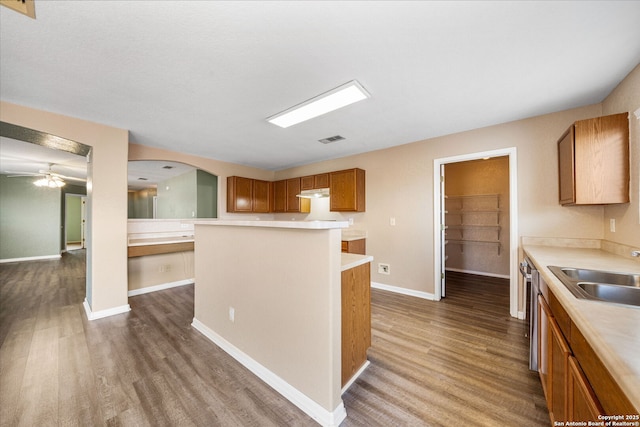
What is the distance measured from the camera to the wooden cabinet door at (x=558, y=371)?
1039mm

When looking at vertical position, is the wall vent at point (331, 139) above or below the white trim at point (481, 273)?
above

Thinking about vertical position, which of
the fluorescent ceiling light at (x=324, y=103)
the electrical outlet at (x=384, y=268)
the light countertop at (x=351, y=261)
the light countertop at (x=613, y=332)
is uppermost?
the fluorescent ceiling light at (x=324, y=103)

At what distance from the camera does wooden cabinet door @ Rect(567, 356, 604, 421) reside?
2.50 feet

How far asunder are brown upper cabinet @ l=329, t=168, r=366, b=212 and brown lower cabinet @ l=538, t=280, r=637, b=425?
275 cm

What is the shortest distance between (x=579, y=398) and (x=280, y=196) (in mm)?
5080

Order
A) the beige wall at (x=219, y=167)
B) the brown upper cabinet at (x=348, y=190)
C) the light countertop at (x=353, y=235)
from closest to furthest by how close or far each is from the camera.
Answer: the beige wall at (x=219, y=167), the light countertop at (x=353, y=235), the brown upper cabinet at (x=348, y=190)

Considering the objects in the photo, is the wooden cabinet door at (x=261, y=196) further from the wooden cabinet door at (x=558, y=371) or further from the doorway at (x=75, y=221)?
the doorway at (x=75, y=221)

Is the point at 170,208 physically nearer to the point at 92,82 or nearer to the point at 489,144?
the point at 92,82

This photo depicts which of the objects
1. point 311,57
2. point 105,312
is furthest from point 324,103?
point 105,312

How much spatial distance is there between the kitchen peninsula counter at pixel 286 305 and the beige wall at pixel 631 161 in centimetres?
235

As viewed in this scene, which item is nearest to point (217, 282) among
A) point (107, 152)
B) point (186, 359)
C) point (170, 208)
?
point (186, 359)

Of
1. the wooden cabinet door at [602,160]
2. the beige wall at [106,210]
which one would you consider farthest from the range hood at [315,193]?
the wooden cabinet door at [602,160]

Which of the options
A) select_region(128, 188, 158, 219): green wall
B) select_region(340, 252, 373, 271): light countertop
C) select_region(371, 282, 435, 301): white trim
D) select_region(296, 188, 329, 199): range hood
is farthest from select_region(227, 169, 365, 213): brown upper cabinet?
select_region(128, 188, 158, 219): green wall

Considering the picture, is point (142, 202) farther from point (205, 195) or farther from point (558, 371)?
point (558, 371)
